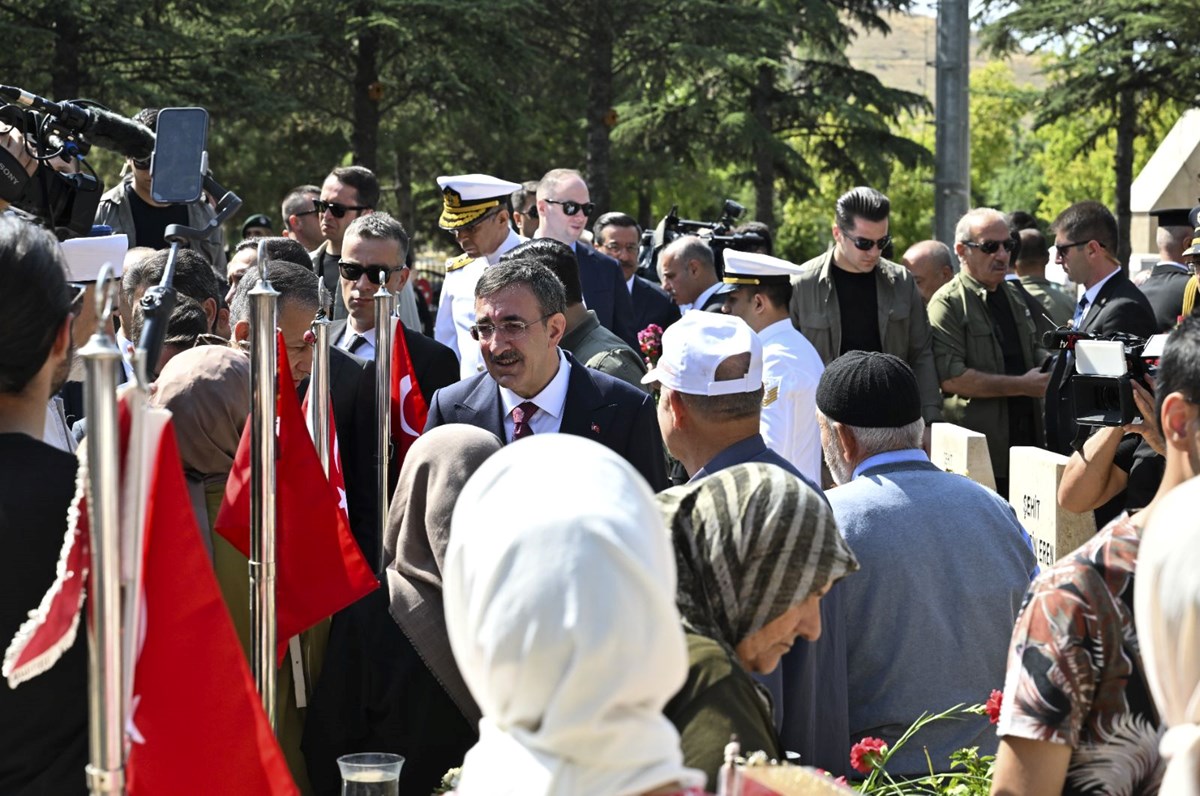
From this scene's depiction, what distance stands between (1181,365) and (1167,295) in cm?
630

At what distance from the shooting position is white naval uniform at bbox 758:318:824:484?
20.9ft

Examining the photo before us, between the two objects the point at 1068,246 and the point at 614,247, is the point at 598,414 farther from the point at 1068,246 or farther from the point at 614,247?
the point at 614,247

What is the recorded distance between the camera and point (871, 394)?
14.3 feet

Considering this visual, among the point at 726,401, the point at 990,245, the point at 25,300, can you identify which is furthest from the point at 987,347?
the point at 25,300

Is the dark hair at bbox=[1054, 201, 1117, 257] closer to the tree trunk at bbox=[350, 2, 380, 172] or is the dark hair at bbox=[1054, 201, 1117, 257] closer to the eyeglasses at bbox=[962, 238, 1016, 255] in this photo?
the eyeglasses at bbox=[962, 238, 1016, 255]

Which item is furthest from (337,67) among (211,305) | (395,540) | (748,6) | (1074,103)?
(395,540)

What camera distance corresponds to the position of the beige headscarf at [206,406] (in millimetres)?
4363

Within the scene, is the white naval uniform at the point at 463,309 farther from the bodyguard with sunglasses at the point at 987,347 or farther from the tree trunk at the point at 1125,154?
the tree trunk at the point at 1125,154

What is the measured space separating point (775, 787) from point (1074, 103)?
32.2 metres

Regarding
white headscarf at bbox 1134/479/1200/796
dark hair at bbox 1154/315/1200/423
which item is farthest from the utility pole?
white headscarf at bbox 1134/479/1200/796

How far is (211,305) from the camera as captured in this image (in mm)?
6035

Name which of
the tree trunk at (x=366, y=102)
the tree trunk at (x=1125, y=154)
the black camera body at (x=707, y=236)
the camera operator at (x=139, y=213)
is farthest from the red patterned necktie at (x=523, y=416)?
the tree trunk at (x=1125, y=154)

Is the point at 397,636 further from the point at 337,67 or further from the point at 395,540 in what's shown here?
the point at 337,67

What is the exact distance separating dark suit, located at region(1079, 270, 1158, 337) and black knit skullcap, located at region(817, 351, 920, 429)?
3.62 metres
